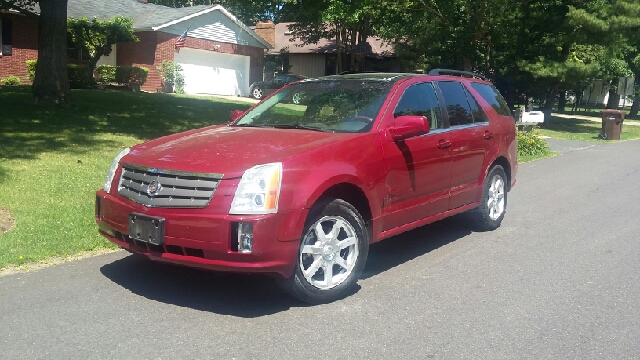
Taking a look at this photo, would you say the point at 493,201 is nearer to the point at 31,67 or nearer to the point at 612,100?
the point at 31,67

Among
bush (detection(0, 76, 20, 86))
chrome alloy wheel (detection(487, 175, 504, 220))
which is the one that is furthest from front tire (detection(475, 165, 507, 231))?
bush (detection(0, 76, 20, 86))

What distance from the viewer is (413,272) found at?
234 inches

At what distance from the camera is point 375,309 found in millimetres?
4938

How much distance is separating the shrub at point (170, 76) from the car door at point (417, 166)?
23.3m

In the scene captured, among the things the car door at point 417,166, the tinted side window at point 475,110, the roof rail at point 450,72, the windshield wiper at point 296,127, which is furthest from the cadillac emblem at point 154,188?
the tinted side window at point 475,110

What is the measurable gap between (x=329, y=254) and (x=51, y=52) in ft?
38.2

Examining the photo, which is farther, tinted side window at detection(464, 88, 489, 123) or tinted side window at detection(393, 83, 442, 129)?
tinted side window at detection(464, 88, 489, 123)

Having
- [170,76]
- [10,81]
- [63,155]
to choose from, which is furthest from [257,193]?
[170,76]

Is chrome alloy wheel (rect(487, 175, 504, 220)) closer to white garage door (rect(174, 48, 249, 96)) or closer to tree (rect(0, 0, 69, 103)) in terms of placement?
tree (rect(0, 0, 69, 103))

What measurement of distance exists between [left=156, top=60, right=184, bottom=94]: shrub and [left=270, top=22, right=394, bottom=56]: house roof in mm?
12836

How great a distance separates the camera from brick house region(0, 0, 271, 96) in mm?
28281

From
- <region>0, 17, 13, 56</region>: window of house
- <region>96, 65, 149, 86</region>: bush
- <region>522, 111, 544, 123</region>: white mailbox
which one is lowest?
<region>522, 111, 544, 123</region>: white mailbox

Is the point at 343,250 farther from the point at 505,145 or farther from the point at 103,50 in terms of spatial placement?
the point at 103,50

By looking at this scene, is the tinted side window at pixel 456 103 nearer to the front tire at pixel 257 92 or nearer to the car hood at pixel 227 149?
the car hood at pixel 227 149
